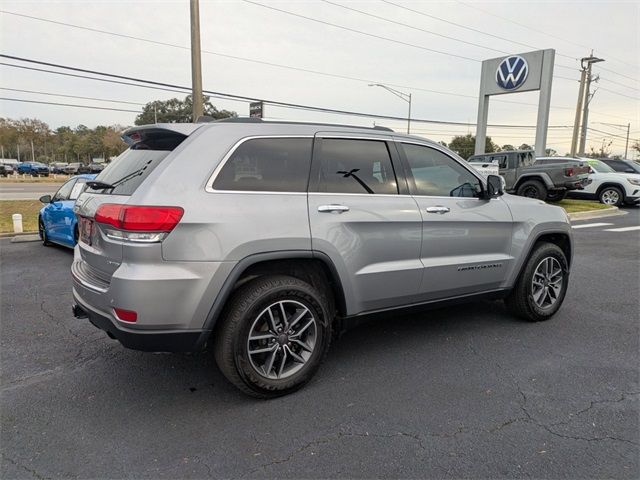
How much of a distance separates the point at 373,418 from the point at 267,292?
1.04 meters

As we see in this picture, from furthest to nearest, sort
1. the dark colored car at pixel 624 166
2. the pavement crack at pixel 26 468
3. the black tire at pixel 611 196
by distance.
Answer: the dark colored car at pixel 624 166 < the black tire at pixel 611 196 < the pavement crack at pixel 26 468

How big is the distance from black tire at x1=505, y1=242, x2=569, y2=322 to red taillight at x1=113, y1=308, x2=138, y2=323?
11.6 feet

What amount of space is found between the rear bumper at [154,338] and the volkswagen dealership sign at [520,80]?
20.7m

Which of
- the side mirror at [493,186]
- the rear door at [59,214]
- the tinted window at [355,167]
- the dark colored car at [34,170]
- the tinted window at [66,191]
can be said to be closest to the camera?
the tinted window at [355,167]

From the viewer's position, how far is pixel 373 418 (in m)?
2.89

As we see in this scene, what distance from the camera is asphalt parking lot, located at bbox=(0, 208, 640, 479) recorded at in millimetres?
2469

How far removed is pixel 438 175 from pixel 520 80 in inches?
763

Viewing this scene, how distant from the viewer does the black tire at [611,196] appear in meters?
17.7

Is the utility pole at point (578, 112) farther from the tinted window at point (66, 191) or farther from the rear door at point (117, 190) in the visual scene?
the rear door at point (117, 190)

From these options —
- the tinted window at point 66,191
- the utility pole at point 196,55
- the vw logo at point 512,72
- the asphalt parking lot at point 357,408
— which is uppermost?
the vw logo at point 512,72

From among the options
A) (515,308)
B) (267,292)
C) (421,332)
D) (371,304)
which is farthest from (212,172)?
(515,308)

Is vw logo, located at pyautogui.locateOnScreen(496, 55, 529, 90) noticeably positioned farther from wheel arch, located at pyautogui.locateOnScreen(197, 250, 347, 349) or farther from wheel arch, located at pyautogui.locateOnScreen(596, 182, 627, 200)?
wheel arch, located at pyautogui.locateOnScreen(197, 250, 347, 349)

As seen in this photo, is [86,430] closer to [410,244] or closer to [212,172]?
[212,172]

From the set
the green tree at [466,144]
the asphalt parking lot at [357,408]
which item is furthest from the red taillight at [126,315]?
the green tree at [466,144]
